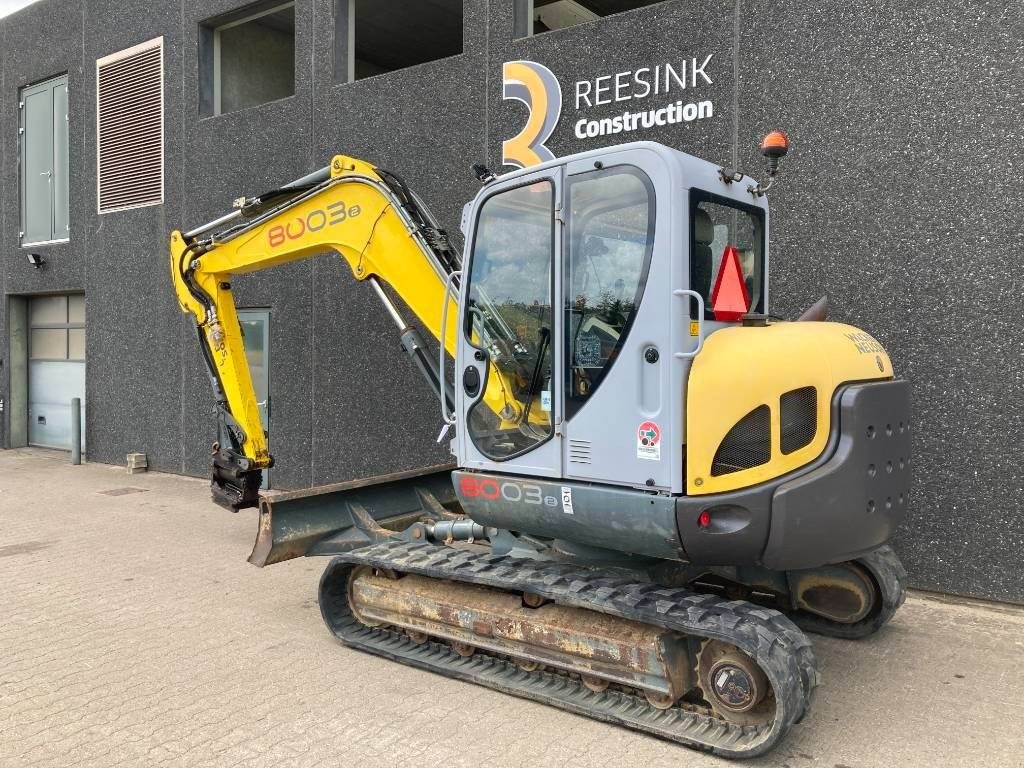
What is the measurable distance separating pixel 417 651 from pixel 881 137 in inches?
189

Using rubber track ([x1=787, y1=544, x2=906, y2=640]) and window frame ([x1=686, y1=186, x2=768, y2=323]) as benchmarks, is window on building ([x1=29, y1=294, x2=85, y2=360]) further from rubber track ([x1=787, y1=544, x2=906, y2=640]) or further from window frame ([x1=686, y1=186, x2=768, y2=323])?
rubber track ([x1=787, y1=544, x2=906, y2=640])

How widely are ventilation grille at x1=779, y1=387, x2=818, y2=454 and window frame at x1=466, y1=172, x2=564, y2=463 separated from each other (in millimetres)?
1096

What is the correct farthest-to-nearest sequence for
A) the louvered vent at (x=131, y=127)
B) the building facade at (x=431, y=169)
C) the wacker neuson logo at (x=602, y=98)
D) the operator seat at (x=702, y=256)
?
the louvered vent at (x=131, y=127), the wacker neuson logo at (x=602, y=98), the building facade at (x=431, y=169), the operator seat at (x=702, y=256)

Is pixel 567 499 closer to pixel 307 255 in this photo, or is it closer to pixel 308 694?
pixel 308 694

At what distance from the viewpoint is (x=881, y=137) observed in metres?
5.95

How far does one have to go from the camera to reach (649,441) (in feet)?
12.3

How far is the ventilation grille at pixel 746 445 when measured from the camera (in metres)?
3.59

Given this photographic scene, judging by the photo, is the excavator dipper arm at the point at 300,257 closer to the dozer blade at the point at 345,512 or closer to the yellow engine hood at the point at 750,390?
the dozer blade at the point at 345,512

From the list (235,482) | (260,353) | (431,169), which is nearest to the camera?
(235,482)

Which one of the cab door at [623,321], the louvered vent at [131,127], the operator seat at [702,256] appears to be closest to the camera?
the cab door at [623,321]

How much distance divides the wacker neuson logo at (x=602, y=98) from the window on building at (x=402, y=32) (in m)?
4.85

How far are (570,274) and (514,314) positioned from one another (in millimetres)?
432

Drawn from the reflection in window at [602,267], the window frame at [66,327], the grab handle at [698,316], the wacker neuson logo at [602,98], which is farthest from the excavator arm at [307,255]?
the window frame at [66,327]

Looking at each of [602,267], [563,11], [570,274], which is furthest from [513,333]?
[563,11]
